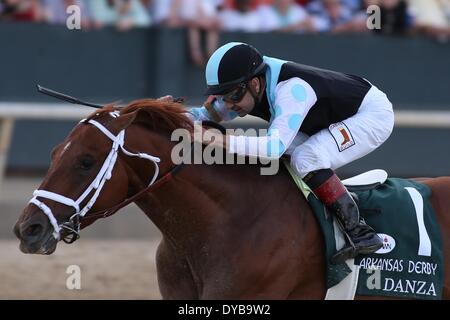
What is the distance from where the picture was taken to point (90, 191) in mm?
4488

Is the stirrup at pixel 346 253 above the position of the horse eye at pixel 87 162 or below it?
below

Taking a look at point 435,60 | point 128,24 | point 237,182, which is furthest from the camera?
point 435,60

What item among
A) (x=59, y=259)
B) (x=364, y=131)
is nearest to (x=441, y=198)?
(x=364, y=131)

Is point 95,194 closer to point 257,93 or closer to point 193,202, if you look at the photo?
point 193,202

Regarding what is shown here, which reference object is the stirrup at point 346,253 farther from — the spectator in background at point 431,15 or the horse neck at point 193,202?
the spectator in background at point 431,15

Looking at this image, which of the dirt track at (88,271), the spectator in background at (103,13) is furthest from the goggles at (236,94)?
the spectator in background at (103,13)

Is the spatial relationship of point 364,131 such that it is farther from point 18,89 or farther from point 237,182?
point 18,89

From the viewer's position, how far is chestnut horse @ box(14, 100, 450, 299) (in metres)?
4.50

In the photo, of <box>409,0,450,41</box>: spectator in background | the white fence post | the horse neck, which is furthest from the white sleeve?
<box>409,0,450,41</box>: spectator in background

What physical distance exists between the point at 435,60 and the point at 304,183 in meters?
6.68

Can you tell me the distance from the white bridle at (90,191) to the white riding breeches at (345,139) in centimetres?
75

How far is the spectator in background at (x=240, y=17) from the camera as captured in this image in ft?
34.2

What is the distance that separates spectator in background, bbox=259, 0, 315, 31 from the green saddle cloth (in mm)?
5639

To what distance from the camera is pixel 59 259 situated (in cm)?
824
